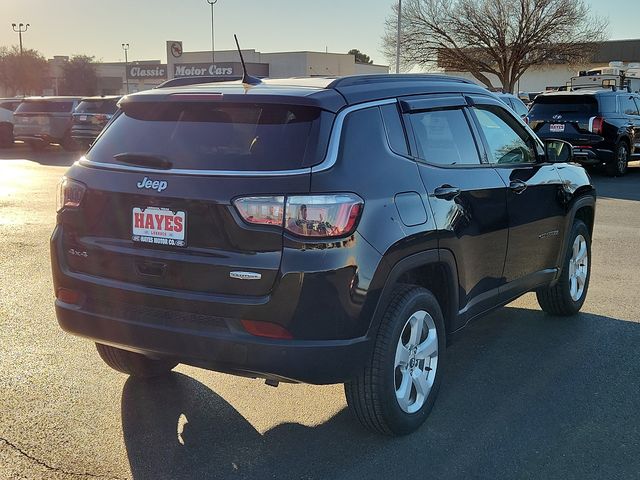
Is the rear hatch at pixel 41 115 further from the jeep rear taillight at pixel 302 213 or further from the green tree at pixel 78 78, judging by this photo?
the green tree at pixel 78 78

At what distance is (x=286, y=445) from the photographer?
11.8 ft

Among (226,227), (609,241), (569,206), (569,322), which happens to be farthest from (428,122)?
(609,241)

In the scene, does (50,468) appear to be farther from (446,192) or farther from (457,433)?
(446,192)

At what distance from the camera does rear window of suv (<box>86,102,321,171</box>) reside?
323cm

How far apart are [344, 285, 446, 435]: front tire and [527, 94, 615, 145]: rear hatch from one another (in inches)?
505

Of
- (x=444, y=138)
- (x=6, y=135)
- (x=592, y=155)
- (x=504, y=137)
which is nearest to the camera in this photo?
(x=444, y=138)

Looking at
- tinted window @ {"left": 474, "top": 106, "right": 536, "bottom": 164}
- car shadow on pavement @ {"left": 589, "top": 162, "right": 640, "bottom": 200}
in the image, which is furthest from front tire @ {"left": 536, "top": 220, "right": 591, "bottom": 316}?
car shadow on pavement @ {"left": 589, "top": 162, "right": 640, "bottom": 200}

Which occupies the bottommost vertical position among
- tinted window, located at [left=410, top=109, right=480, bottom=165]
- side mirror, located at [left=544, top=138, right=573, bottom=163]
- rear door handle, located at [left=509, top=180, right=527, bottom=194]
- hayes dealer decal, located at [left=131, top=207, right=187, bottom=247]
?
hayes dealer decal, located at [left=131, top=207, right=187, bottom=247]

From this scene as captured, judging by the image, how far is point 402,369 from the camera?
3.69 metres

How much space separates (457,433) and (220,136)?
1956 mm

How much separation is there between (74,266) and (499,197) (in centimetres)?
252

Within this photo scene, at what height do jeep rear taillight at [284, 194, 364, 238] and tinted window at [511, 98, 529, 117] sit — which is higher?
tinted window at [511, 98, 529, 117]

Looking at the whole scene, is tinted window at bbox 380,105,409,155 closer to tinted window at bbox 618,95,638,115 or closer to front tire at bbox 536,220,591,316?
front tire at bbox 536,220,591,316

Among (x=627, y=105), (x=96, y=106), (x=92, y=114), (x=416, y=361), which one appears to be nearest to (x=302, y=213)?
(x=416, y=361)
